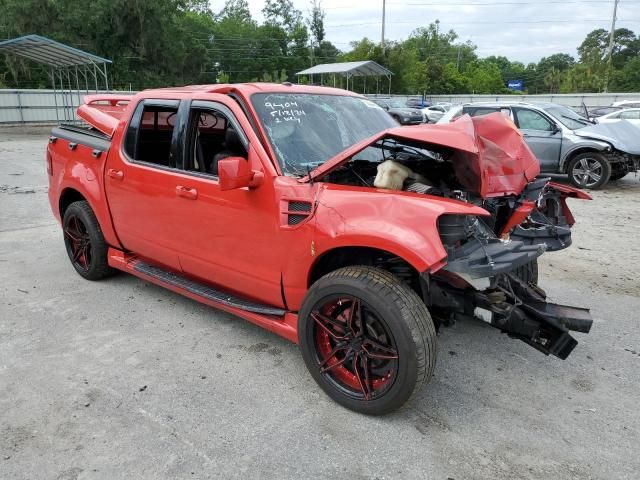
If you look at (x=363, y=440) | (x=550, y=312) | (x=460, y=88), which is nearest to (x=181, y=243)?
(x=363, y=440)

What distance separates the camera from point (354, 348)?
115 inches

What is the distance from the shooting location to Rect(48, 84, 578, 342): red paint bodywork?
275 centimetres

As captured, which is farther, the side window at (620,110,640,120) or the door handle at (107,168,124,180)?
the side window at (620,110,640,120)

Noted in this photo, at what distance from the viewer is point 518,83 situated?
7794cm

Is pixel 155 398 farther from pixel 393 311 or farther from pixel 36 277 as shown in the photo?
pixel 36 277

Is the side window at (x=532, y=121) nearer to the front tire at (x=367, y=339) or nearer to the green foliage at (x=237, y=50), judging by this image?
the front tire at (x=367, y=339)

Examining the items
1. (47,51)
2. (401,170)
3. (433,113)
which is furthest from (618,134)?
(47,51)

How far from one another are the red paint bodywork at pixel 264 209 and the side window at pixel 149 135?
0.10 meters

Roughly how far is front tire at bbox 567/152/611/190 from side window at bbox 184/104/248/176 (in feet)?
29.5

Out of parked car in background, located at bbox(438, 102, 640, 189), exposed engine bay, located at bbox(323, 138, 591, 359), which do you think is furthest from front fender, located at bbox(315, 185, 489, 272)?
parked car in background, located at bbox(438, 102, 640, 189)

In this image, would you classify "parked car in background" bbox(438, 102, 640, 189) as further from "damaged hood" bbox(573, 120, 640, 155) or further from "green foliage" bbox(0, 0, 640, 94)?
"green foliage" bbox(0, 0, 640, 94)

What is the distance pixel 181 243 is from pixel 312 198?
136 centimetres

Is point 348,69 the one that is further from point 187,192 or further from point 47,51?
point 187,192

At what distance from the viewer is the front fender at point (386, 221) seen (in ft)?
8.46
